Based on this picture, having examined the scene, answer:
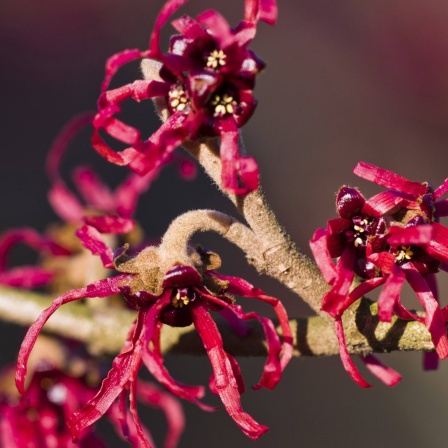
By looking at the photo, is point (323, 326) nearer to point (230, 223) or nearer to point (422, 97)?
point (230, 223)

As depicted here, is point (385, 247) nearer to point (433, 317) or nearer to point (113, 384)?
point (433, 317)

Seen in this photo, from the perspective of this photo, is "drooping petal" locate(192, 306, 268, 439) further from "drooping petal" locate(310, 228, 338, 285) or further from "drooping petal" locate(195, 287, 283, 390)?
"drooping petal" locate(310, 228, 338, 285)

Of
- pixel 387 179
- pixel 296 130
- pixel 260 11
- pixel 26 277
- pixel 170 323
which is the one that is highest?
pixel 260 11

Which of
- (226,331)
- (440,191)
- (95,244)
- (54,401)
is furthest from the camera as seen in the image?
(54,401)

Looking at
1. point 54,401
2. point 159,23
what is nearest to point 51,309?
point 159,23

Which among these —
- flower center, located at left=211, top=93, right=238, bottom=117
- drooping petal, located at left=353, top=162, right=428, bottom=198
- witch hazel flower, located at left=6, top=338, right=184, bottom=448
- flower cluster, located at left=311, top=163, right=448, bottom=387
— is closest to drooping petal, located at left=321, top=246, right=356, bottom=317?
flower cluster, located at left=311, top=163, right=448, bottom=387

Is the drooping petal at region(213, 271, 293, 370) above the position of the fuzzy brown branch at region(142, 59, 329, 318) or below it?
below
